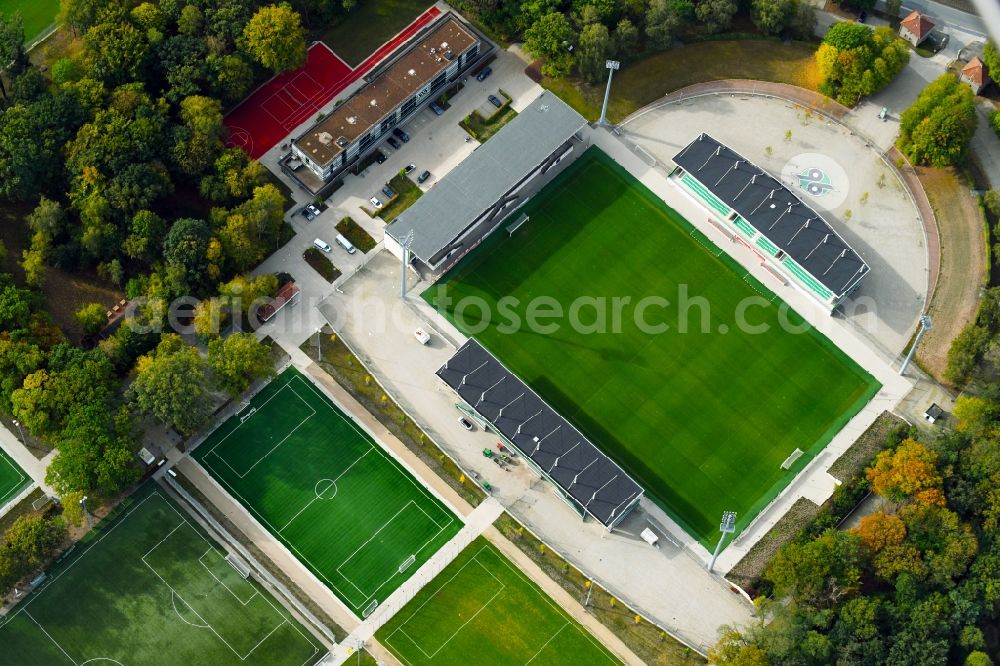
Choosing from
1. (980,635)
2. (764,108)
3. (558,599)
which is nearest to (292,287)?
(558,599)

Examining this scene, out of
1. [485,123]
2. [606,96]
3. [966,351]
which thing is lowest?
[966,351]

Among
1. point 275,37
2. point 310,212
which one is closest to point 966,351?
point 310,212

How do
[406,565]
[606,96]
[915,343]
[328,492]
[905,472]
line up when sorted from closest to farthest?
[905,472]
[406,565]
[328,492]
[915,343]
[606,96]

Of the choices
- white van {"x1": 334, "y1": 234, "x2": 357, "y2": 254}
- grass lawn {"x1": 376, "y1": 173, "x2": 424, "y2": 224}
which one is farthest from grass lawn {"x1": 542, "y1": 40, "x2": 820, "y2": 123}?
white van {"x1": 334, "y1": 234, "x2": 357, "y2": 254}

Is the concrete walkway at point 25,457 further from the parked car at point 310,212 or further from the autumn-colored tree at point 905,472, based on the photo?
the autumn-colored tree at point 905,472

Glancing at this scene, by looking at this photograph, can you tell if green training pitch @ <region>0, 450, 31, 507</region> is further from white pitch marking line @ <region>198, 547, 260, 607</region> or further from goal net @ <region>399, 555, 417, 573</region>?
goal net @ <region>399, 555, 417, 573</region>

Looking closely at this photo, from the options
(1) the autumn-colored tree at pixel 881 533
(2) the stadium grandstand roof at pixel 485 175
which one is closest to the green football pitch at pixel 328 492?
(2) the stadium grandstand roof at pixel 485 175

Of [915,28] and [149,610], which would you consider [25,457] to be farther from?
[915,28]
